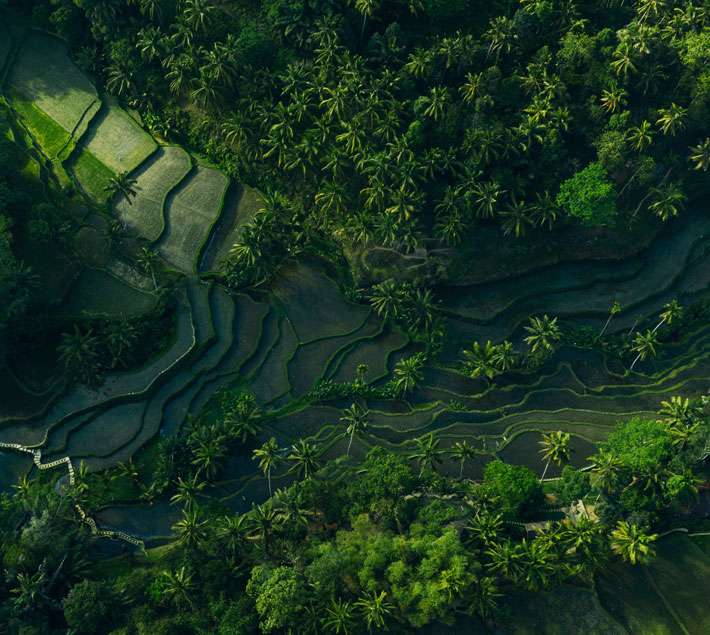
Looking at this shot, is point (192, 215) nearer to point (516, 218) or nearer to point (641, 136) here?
point (516, 218)

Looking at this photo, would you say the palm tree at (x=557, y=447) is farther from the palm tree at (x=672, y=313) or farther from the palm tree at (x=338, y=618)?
the palm tree at (x=338, y=618)

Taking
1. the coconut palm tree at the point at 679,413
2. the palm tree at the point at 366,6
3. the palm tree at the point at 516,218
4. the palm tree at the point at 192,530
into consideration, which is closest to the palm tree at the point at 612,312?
the coconut palm tree at the point at 679,413

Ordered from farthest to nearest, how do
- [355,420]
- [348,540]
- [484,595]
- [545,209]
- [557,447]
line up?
Result: [545,209]
[355,420]
[557,447]
[348,540]
[484,595]

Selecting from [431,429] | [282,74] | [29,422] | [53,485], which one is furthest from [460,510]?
[282,74]

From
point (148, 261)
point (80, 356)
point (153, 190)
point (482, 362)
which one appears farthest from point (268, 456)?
point (153, 190)

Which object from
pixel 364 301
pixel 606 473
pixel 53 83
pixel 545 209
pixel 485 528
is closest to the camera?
pixel 485 528
